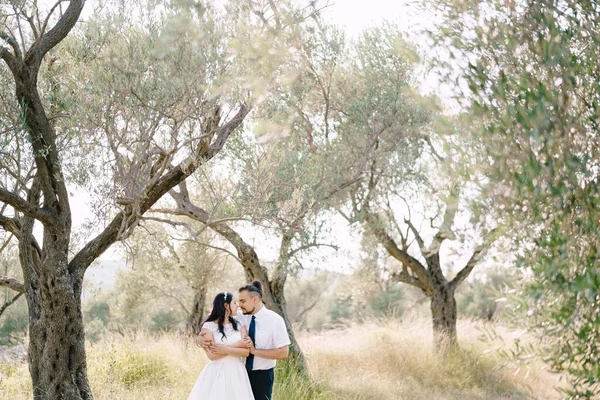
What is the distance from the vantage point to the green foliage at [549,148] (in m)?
4.15

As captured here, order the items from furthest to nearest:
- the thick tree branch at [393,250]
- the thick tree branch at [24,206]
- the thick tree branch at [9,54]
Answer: the thick tree branch at [393,250], the thick tree branch at [9,54], the thick tree branch at [24,206]

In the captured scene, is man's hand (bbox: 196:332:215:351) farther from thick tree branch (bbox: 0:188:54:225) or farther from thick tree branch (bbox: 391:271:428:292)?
thick tree branch (bbox: 391:271:428:292)

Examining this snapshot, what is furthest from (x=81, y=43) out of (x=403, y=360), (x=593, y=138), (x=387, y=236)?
(x=403, y=360)

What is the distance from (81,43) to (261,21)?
2.31 m

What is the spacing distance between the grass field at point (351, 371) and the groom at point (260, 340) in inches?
127

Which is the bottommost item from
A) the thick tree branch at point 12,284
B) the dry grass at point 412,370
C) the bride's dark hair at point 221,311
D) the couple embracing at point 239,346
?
the dry grass at point 412,370

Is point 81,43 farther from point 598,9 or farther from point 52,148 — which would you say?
point 598,9

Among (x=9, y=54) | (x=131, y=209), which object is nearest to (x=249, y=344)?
(x=131, y=209)

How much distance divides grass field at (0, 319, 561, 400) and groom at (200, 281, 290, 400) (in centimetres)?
323

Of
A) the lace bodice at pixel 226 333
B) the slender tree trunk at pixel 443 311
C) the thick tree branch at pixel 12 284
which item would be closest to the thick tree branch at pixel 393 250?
the slender tree trunk at pixel 443 311

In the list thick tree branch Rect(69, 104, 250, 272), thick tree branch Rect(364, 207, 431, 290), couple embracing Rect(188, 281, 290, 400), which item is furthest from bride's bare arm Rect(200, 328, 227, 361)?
thick tree branch Rect(364, 207, 431, 290)

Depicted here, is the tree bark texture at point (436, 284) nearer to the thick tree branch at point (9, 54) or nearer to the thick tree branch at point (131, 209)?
the thick tree branch at point (131, 209)

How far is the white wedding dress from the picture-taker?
676cm

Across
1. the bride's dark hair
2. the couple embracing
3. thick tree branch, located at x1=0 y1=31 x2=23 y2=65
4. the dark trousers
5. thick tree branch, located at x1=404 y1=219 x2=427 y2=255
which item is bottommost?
the dark trousers
